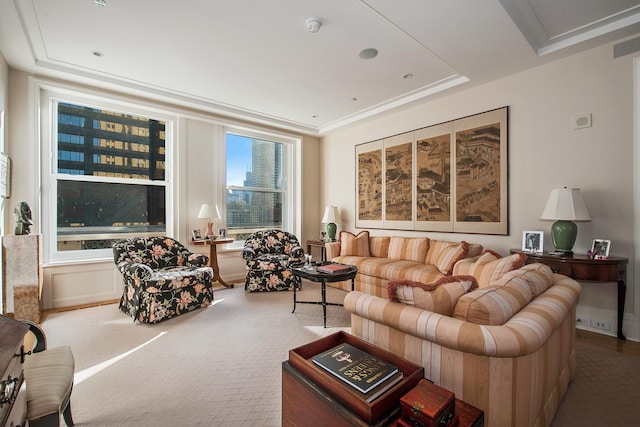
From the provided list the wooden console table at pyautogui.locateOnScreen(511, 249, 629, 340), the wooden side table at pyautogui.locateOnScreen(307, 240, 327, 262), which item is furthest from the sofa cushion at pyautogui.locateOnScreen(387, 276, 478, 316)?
the wooden side table at pyautogui.locateOnScreen(307, 240, 327, 262)

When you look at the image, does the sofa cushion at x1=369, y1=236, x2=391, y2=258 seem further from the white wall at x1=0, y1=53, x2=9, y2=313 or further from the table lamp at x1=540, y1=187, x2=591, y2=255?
the white wall at x1=0, y1=53, x2=9, y2=313

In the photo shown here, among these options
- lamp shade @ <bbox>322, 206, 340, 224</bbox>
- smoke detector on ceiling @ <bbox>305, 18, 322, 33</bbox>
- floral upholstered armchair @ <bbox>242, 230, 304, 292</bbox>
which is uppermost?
smoke detector on ceiling @ <bbox>305, 18, 322, 33</bbox>

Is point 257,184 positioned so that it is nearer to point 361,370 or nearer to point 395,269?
point 395,269

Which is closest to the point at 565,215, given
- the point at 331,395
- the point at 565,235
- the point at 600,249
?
the point at 565,235

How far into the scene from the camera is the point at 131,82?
12.3 ft

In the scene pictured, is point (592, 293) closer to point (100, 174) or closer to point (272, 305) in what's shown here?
point (272, 305)

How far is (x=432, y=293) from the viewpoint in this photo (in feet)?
4.79

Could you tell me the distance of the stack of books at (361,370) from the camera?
108 cm

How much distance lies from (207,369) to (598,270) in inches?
136

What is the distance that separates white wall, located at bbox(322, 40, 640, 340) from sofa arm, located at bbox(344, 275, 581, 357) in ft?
5.85

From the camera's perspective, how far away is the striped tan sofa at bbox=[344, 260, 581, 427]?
1168mm

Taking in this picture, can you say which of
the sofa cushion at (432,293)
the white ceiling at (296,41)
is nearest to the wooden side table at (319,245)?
the white ceiling at (296,41)

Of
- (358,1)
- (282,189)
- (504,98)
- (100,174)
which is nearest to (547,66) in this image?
(504,98)

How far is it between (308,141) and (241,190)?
181 cm
